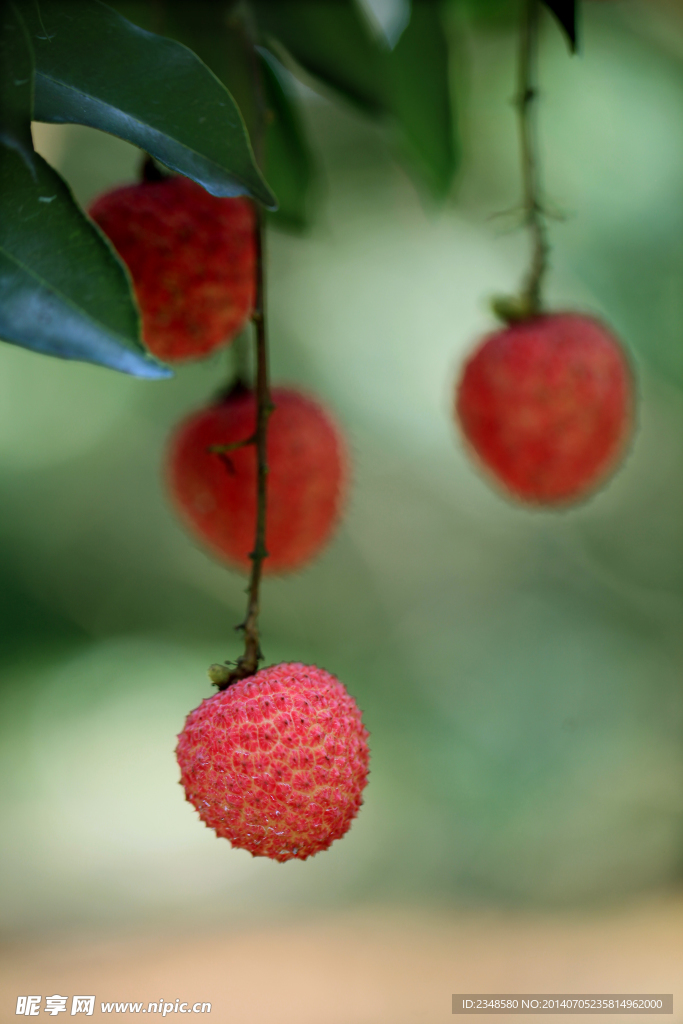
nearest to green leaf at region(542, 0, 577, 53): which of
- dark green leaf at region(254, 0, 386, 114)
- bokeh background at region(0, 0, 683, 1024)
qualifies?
dark green leaf at region(254, 0, 386, 114)

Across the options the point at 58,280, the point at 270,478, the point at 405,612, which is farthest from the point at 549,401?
the point at 405,612

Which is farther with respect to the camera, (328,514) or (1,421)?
(1,421)

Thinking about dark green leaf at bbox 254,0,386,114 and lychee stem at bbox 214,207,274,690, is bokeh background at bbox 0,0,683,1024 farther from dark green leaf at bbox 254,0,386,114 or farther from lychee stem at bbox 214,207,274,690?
lychee stem at bbox 214,207,274,690

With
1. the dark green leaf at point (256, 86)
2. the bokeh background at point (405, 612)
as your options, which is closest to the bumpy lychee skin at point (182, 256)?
the dark green leaf at point (256, 86)

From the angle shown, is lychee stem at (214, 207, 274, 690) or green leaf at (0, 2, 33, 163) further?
lychee stem at (214, 207, 274, 690)

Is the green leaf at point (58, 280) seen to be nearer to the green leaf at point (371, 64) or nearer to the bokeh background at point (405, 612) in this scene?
the green leaf at point (371, 64)

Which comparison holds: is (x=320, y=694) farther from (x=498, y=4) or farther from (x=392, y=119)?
(x=498, y=4)

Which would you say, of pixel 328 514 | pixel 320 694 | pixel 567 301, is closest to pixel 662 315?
pixel 567 301
